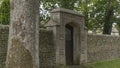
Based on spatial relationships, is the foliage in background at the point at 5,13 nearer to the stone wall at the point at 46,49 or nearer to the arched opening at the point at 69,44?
the arched opening at the point at 69,44

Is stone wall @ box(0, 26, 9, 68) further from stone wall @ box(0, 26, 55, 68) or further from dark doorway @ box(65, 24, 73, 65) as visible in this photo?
dark doorway @ box(65, 24, 73, 65)

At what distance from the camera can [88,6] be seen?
25.2 metres

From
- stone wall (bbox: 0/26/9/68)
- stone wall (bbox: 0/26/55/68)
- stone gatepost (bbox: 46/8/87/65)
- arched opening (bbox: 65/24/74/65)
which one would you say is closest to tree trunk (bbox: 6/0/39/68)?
stone wall (bbox: 0/26/9/68)

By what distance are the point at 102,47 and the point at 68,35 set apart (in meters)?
4.18

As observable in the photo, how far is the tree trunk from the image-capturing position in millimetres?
6186

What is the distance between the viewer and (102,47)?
1709cm

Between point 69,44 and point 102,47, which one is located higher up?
point 69,44

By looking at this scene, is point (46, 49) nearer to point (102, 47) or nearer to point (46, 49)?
point (46, 49)

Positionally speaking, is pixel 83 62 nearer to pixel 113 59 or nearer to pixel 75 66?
pixel 75 66

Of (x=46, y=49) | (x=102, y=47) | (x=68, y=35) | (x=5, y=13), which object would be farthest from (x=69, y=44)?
(x=5, y=13)

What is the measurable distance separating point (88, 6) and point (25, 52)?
64.6ft

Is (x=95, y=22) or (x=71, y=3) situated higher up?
(x=71, y=3)

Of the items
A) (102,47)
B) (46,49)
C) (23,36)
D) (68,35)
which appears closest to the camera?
(23,36)

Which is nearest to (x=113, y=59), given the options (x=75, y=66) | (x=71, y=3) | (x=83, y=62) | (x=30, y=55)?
(x=83, y=62)
